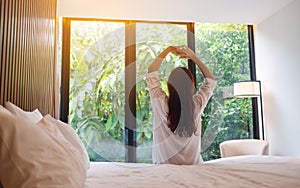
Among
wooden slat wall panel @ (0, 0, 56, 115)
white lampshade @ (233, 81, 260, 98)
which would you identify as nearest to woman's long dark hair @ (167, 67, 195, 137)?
wooden slat wall panel @ (0, 0, 56, 115)

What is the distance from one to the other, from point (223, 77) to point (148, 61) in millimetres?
1113

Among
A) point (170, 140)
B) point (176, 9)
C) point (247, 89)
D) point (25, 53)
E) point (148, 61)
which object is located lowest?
point (170, 140)

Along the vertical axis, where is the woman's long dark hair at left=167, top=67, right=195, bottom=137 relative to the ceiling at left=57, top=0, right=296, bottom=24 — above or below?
below

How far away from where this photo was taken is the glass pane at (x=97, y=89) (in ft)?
12.1

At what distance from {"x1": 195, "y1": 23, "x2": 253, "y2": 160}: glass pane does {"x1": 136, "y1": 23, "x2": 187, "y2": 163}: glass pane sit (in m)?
0.35

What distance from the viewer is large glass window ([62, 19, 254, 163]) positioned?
371cm

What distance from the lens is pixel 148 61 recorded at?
3.87 m

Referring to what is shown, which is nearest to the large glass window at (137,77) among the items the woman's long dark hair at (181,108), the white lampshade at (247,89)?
the white lampshade at (247,89)

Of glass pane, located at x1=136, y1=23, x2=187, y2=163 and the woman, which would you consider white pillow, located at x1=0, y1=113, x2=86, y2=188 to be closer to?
the woman

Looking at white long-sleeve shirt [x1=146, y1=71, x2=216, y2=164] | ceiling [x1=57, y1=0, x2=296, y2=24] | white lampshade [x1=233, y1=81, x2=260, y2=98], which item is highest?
ceiling [x1=57, y1=0, x2=296, y2=24]

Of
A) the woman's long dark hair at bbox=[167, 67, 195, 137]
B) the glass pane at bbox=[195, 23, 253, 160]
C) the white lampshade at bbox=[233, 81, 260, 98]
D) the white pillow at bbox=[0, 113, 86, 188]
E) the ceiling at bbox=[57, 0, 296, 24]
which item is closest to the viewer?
the white pillow at bbox=[0, 113, 86, 188]

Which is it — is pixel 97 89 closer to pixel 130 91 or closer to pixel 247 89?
pixel 130 91

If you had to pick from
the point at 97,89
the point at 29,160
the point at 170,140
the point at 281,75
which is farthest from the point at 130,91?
the point at 29,160

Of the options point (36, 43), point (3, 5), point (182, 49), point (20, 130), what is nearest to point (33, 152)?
point (20, 130)
